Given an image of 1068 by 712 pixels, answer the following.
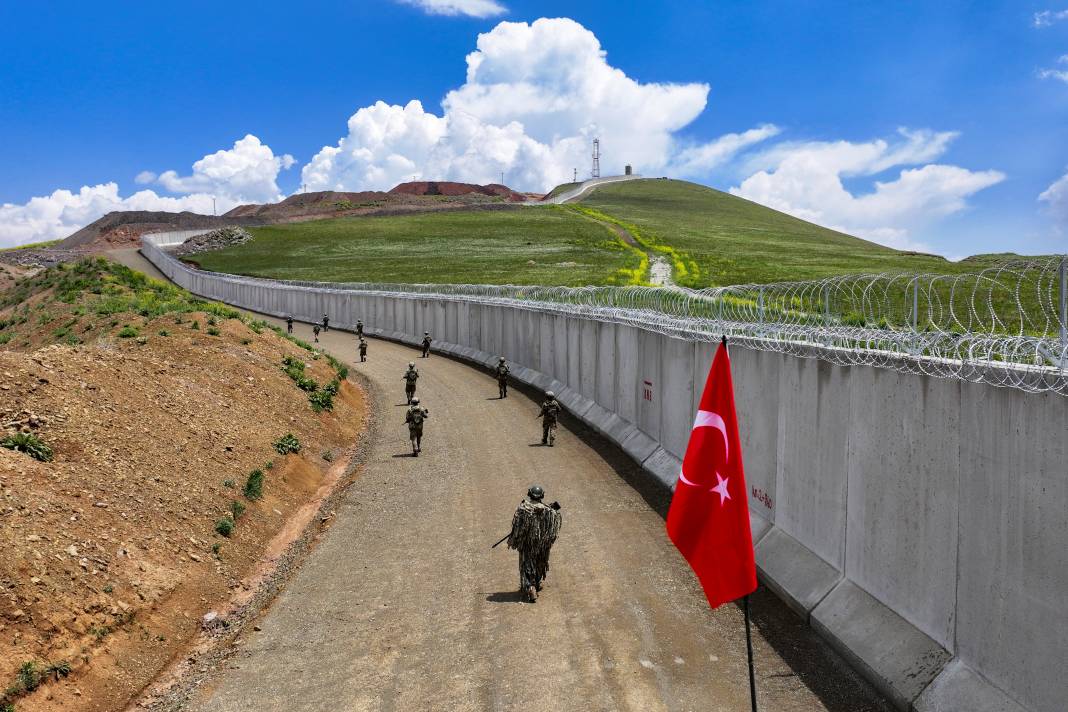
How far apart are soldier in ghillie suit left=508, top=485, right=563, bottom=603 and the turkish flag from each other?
4.47 meters

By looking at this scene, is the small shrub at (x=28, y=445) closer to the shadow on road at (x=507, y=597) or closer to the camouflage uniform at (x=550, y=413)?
the shadow on road at (x=507, y=597)

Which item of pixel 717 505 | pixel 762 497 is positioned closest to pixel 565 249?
pixel 762 497

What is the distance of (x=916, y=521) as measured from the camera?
8039mm

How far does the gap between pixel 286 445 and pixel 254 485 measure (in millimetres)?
3245

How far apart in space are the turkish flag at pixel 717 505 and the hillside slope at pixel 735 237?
181ft

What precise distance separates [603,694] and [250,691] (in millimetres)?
4011

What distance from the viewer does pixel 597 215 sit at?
130250mm

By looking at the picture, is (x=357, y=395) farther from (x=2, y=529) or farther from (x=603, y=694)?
(x=603, y=694)

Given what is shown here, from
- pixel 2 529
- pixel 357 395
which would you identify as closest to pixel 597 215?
pixel 357 395

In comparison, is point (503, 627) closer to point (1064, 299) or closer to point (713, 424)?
point (713, 424)

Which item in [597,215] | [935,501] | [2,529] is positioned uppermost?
[597,215]

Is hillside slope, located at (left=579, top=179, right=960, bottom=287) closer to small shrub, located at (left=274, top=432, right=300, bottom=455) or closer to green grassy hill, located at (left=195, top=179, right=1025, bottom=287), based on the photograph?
green grassy hill, located at (left=195, top=179, right=1025, bottom=287)

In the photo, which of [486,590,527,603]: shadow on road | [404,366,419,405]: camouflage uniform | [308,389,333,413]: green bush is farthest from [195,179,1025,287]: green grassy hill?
[486,590,527,603]: shadow on road

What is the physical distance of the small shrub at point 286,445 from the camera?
62.1ft
